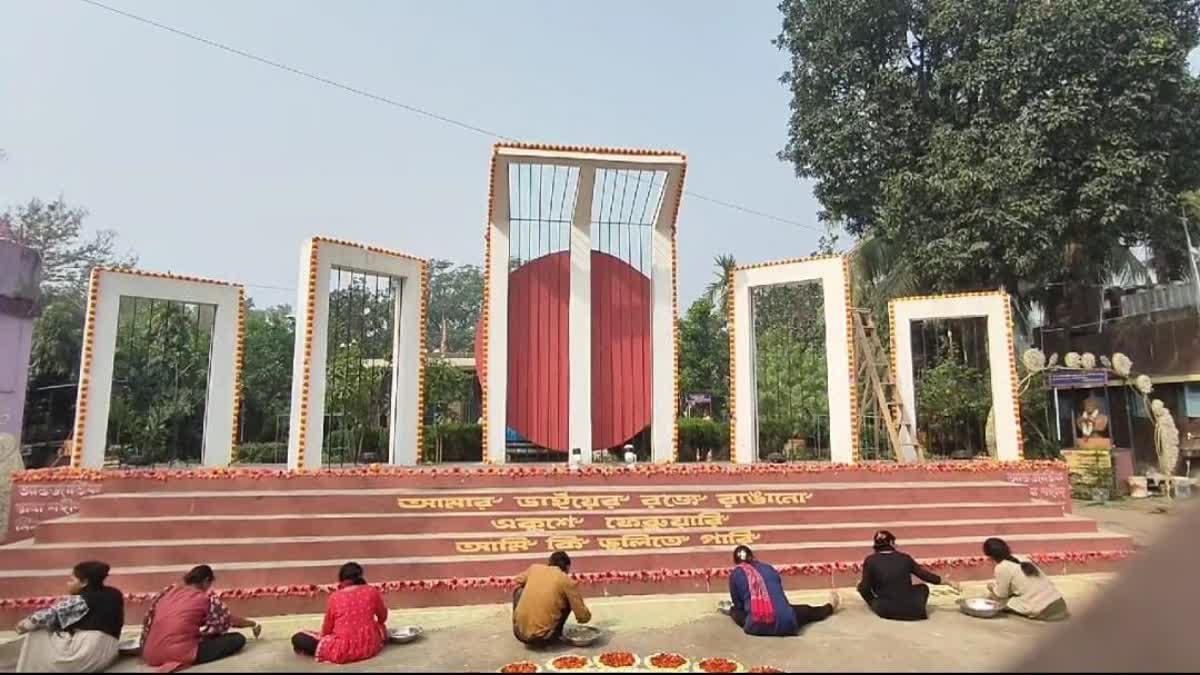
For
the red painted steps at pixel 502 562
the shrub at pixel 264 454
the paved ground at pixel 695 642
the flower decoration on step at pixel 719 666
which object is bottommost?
the paved ground at pixel 695 642

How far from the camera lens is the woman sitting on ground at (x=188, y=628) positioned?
208 inches

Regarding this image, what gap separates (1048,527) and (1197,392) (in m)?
11.6

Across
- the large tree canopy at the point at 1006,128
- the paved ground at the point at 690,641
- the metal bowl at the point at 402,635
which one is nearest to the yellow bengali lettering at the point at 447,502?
the paved ground at the point at 690,641

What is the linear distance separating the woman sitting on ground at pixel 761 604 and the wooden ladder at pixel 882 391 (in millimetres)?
6589

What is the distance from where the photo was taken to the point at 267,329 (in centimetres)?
2720

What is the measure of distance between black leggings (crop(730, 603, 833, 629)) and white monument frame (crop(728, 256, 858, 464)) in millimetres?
4838

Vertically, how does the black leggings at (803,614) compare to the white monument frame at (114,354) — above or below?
below

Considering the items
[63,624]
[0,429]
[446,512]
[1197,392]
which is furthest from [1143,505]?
[0,429]

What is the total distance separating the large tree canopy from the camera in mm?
15938

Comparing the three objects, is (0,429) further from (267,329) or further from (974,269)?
(974,269)

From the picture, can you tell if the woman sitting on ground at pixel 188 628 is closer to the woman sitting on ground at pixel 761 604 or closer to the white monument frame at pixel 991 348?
the woman sitting on ground at pixel 761 604

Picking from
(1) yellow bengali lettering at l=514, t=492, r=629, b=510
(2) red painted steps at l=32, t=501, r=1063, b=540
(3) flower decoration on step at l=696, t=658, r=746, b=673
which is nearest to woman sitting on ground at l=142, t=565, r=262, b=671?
(2) red painted steps at l=32, t=501, r=1063, b=540

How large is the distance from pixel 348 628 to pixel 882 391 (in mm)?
10307

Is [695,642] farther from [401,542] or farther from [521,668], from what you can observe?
[401,542]
